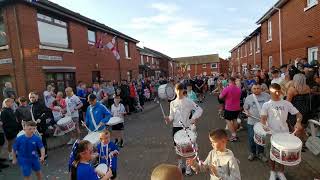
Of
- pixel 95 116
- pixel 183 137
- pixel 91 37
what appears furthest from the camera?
pixel 91 37

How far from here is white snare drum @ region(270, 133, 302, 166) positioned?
449cm

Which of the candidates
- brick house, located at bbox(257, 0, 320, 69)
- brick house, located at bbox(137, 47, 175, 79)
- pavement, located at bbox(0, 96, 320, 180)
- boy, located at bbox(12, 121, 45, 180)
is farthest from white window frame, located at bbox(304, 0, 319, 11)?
brick house, located at bbox(137, 47, 175, 79)

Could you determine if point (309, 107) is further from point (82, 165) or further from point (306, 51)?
point (306, 51)

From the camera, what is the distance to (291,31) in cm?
1589

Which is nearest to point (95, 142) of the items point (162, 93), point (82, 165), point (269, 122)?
point (82, 165)

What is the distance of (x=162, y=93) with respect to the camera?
364 inches

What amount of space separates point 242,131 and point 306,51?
6.78m

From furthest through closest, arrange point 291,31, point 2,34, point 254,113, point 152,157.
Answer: point 291,31 → point 2,34 → point 152,157 → point 254,113

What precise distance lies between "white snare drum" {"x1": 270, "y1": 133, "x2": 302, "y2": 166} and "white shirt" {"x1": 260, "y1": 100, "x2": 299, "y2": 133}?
1.43 ft

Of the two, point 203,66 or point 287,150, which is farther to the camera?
point 203,66

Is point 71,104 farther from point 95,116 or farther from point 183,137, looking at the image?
point 183,137

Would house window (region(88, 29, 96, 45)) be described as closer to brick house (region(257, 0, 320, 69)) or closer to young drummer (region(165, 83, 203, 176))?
brick house (region(257, 0, 320, 69))

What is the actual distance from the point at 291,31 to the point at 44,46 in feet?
42.5

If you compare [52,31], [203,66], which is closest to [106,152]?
[52,31]
